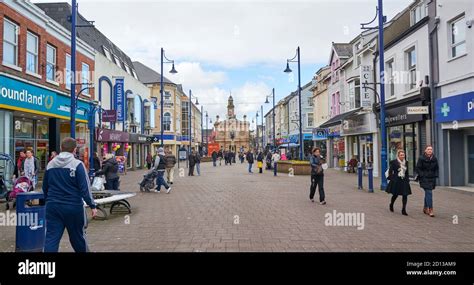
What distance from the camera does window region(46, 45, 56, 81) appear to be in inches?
681

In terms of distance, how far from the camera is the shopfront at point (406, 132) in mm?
16487

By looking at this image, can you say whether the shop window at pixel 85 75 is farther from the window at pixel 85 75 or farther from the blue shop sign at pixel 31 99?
the blue shop sign at pixel 31 99

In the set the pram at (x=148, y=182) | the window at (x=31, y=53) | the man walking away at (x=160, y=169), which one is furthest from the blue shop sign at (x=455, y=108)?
the window at (x=31, y=53)

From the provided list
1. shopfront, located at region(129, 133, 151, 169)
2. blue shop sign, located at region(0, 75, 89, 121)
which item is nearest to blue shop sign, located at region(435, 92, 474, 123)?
blue shop sign, located at region(0, 75, 89, 121)

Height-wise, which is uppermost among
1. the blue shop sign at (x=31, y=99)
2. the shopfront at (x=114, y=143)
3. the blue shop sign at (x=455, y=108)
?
the blue shop sign at (x=31, y=99)

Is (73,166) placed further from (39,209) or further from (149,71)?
(149,71)

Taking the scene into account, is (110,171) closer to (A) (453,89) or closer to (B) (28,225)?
(B) (28,225)

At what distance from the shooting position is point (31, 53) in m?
15.7

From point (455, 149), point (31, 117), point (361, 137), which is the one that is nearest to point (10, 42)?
point (31, 117)

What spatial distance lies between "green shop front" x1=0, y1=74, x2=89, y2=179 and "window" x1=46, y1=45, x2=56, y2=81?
0.94 metres

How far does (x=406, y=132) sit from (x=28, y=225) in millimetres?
17183

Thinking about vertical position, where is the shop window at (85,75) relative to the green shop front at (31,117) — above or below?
above

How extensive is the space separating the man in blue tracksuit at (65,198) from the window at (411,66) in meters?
16.5
